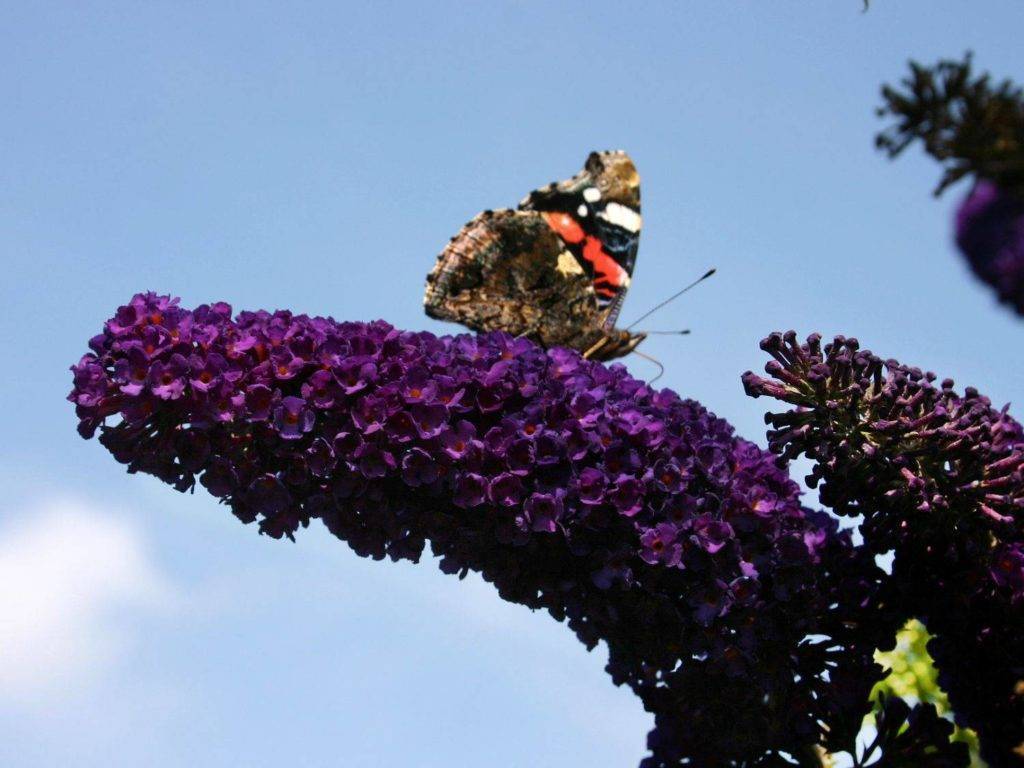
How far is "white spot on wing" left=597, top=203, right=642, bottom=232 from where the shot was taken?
5520 millimetres

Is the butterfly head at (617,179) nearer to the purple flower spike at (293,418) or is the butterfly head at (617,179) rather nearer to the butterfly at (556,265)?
the butterfly at (556,265)

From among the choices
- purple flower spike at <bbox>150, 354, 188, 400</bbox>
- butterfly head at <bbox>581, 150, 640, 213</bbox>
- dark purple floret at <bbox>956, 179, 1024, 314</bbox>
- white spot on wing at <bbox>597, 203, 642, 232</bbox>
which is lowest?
dark purple floret at <bbox>956, 179, 1024, 314</bbox>

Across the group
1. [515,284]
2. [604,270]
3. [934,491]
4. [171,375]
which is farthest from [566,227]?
[934,491]

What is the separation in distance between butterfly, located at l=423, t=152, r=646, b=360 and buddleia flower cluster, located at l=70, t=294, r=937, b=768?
1.38 metres

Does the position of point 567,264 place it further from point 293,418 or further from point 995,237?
point 995,237

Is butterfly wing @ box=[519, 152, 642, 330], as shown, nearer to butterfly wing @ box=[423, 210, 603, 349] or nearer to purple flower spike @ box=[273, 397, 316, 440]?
butterfly wing @ box=[423, 210, 603, 349]

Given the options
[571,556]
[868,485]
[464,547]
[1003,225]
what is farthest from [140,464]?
[1003,225]

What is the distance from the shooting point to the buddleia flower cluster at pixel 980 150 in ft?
4.05

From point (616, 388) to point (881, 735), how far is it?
1.30 metres

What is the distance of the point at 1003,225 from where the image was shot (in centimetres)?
125

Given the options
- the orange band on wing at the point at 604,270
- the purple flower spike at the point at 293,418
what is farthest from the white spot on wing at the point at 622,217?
the purple flower spike at the point at 293,418

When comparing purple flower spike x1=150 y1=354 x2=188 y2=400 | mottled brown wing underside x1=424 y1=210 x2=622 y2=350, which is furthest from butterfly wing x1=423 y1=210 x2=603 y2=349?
purple flower spike x1=150 y1=354 x2=188 y2=400

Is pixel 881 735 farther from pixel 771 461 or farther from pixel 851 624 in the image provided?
pixel 771 461

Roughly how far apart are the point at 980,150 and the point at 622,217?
4.29 m
